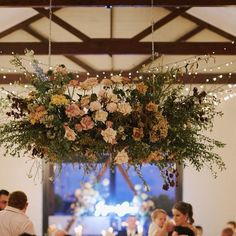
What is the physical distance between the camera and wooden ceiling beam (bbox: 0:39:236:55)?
342 inches

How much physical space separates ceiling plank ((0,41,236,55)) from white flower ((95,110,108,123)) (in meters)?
5.30

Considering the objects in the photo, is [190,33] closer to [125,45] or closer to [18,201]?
[125,45]

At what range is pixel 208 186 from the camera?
35.8 ft

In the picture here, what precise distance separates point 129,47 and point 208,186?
3397mm

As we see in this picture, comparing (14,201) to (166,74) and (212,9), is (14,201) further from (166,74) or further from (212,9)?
(212,9)

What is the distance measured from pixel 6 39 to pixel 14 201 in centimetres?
599

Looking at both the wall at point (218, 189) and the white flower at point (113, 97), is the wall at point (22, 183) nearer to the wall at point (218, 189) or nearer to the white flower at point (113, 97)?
the wall at point (218, 189)

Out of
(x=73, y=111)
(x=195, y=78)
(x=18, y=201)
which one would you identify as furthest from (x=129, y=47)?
(x=73, y=111)

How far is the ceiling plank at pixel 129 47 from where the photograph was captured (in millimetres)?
8695

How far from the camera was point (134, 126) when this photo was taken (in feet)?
11.5

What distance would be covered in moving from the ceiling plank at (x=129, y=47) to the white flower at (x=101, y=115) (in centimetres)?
530

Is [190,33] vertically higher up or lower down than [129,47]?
higher up

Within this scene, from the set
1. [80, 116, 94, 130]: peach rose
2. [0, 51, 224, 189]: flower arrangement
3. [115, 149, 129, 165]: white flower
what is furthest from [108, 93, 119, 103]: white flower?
[115, 149, 129, 165]: white flower

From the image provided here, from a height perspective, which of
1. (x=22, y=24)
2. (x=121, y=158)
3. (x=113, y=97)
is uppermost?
(x=22, y=24)
